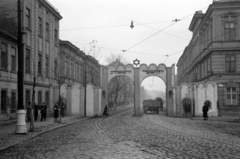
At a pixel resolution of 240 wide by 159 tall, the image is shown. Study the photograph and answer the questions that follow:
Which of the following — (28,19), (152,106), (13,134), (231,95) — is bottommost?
(152,106)

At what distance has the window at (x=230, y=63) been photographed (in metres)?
37.4

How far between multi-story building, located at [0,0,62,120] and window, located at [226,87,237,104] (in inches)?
792

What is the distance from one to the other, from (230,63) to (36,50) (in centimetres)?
2160

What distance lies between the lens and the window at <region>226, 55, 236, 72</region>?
3744cm

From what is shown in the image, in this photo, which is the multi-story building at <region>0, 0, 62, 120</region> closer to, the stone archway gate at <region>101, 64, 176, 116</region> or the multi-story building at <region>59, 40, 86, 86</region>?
the multi-story building at <region>59, 40, 86, 86</region>

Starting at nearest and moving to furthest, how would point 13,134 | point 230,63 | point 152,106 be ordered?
point 13,134
point 230,63
point 152,106

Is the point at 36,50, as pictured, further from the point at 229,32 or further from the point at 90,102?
the point at 229,32

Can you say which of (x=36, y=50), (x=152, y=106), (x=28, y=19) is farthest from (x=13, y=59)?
(x=152, y=106)

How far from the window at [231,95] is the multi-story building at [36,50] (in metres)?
20.1

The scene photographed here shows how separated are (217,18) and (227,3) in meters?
2.00

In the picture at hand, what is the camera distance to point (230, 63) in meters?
37.6

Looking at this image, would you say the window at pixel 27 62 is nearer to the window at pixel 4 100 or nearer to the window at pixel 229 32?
the window at pixel 4 100

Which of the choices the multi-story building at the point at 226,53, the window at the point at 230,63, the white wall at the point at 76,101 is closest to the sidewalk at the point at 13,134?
the white wall at the point at 76,101

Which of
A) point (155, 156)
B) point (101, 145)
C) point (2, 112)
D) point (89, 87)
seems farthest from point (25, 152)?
point (89, 87)
